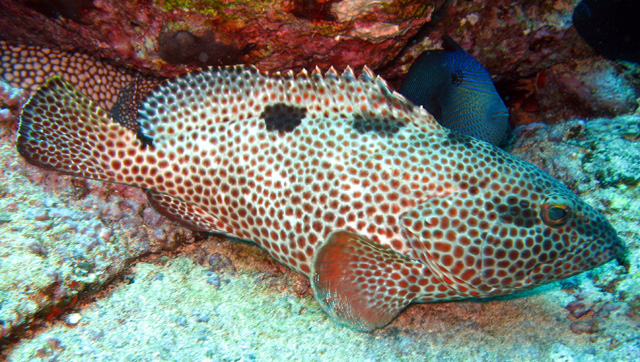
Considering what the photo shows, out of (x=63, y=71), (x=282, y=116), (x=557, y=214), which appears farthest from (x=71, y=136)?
(x=557, y=214)

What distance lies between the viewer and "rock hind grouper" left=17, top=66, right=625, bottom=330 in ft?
7.64

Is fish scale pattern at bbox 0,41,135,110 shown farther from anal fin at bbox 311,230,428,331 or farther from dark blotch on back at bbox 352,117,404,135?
anal fin at bbox 311,230,428,331

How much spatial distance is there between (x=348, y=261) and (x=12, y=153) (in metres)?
2.72

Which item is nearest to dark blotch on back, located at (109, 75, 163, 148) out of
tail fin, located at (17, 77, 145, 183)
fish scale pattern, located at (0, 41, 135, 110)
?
fish scale pattern, located at (0, 41, 135, 110)

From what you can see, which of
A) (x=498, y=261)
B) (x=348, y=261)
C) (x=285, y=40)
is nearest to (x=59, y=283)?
(x=348, y=261)

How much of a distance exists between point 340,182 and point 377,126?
0.53 m

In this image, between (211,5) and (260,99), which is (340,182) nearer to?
(260,99)

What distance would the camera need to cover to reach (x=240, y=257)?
3082 millimetres

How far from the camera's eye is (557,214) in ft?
7.50

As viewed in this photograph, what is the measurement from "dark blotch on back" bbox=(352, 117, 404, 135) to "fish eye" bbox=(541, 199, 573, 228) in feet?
3.80

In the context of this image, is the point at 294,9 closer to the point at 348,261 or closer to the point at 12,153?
the point at 348,261

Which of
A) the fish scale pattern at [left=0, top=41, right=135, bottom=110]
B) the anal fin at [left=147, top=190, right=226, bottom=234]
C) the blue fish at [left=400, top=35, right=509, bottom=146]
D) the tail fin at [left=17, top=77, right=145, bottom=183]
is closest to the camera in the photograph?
the tail fin at [left=17, top=77, right=145, bottom=183]

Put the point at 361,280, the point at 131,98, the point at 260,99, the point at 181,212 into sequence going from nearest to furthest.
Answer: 1. the point at 361,280
2. the point at 260,99
3. the point at 181,212
4. the point at 131,98

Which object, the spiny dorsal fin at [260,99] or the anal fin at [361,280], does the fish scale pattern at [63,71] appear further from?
the anal fin at [361,280]
